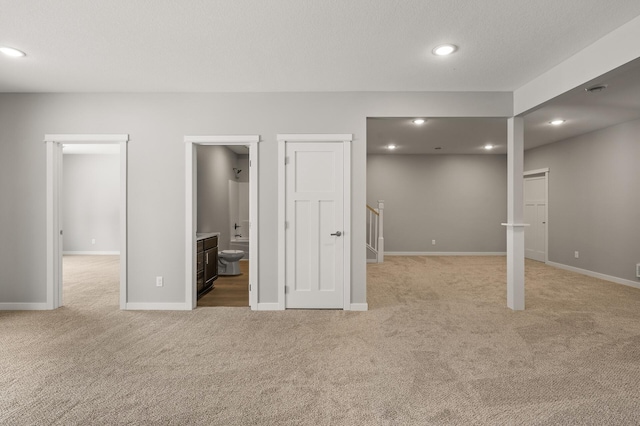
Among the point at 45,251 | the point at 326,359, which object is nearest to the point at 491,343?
the point at 326,359

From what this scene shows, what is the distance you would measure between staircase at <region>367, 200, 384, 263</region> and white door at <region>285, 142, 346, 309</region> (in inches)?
143

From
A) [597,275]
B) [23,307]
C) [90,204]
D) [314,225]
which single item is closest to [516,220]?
[314,225]

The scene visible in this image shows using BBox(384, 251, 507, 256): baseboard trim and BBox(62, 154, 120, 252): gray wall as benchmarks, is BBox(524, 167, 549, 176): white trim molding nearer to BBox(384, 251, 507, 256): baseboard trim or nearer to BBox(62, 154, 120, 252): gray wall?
BBox(384, 251, 507, 256): baseboard trim

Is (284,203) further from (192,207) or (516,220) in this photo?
(516,220)

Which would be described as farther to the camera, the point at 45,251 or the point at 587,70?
the point at 45,251

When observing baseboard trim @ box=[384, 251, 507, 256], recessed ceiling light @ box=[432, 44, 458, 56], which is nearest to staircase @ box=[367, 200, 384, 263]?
baseboard trim @ box=[384, 251, 507, 256]

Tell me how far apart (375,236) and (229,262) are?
11.5 feet

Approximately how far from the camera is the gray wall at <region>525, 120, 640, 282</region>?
5.29 m

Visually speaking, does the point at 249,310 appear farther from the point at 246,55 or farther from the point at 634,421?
the point at 634,421

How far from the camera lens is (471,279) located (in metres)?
5.72

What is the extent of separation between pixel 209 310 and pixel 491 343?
292 cm

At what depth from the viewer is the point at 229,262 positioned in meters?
5.88

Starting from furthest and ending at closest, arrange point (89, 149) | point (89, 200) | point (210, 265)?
point (89, 200)
point (89, 149)
point (210, 265)

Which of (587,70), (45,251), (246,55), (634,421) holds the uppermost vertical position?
(246,55)
